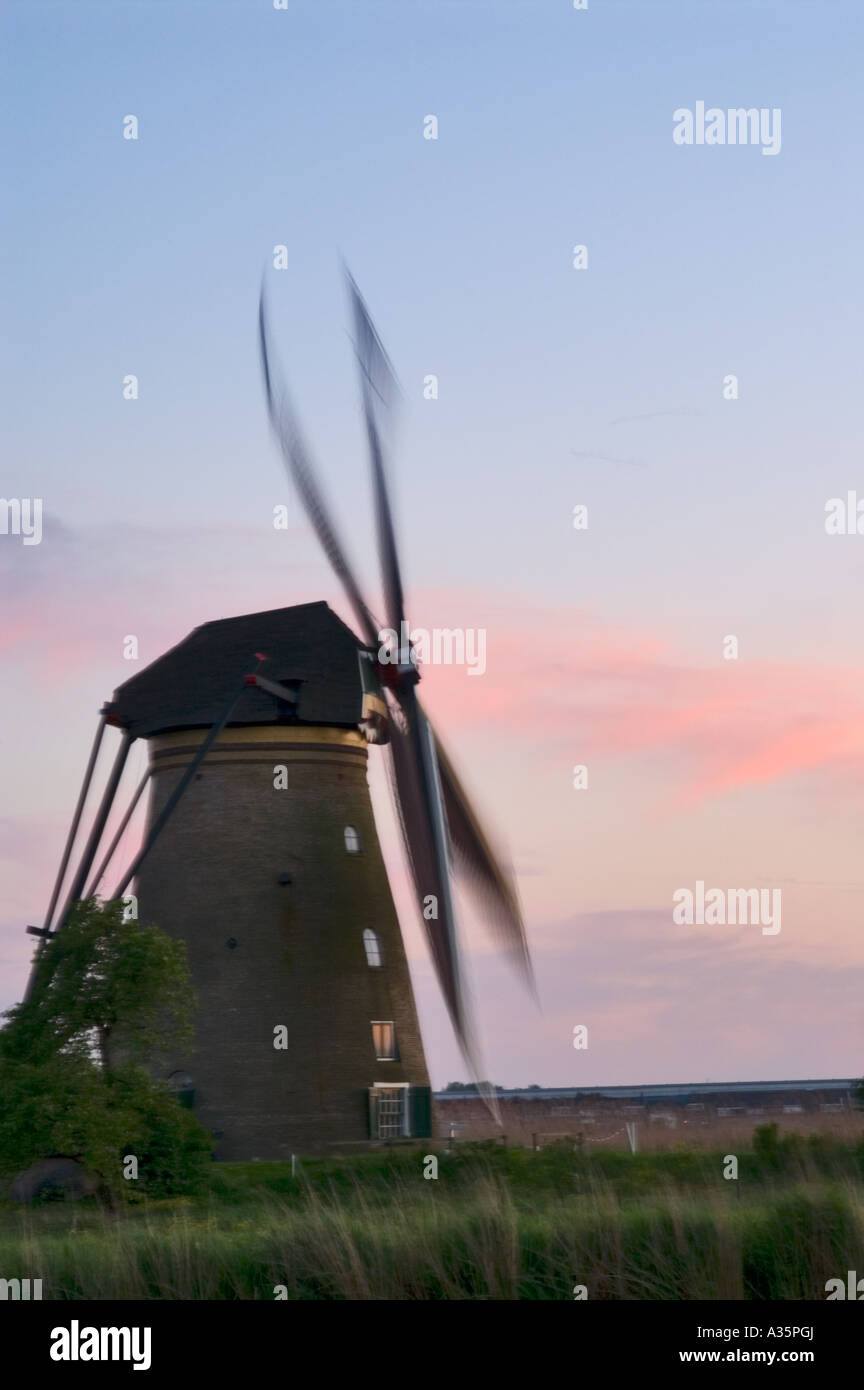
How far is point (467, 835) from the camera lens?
36969mm

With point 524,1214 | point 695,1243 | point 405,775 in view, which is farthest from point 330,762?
point 695,1243

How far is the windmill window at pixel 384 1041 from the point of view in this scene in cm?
3678

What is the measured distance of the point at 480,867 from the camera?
36531 mm

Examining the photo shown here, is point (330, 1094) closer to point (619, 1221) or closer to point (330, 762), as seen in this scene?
point (330, 762)

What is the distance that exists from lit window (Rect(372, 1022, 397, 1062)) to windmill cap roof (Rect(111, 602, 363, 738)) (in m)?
6.32

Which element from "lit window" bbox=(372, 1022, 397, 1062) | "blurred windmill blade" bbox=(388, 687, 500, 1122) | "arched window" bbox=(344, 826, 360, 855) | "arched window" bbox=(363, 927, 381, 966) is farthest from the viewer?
"arched window" bbox=(344, 826, 360, 855)

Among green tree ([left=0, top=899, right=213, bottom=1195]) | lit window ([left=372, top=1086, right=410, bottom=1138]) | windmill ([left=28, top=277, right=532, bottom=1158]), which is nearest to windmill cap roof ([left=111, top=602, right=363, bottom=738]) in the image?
windmill ([left=28, top=277, right=532, bottom=1158])

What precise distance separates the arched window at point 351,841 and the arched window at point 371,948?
1.67 metres

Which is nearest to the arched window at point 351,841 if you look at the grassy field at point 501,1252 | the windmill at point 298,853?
the windmill at point 298,853

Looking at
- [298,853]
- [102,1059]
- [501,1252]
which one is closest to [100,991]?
[102,1059]

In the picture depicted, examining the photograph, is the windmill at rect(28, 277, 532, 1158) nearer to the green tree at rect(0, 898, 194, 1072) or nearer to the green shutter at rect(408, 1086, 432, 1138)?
the green shutter at rect(408, 1086, 432, 1138)

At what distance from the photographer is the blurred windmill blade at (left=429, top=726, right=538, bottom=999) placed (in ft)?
117

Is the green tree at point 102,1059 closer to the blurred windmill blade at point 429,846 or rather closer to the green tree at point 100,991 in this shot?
the green tree at point 100,991

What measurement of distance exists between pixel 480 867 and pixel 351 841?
9.32ft
